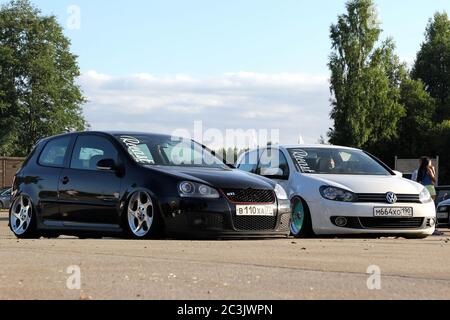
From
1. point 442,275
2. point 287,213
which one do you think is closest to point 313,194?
point 287,213

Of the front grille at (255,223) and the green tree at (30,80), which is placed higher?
the green tree at (30,80)

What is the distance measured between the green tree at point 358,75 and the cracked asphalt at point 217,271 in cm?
7105

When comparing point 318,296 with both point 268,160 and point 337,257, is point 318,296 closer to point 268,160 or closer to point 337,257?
point 337,257

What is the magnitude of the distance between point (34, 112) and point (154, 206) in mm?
69341

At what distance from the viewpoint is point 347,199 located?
13.8 metres

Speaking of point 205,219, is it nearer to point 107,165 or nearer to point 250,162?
point 107,165

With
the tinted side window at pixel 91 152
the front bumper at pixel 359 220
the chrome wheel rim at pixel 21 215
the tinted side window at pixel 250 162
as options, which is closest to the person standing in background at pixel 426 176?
the tinted side window at pixel 250 162

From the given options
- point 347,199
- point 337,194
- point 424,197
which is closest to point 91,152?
point 337,194

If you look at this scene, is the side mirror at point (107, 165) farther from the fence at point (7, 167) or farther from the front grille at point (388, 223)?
the fence at point (7, 167)

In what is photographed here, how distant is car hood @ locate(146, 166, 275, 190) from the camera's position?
38.8 feet

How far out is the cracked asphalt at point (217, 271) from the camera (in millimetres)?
6059

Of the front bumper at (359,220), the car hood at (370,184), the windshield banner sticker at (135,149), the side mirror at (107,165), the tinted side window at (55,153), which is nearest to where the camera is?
the side mirror at (107,165)

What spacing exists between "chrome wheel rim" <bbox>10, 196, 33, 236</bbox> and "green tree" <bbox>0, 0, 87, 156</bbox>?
65011mm

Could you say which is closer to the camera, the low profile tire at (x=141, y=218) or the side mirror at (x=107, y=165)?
the low profile tire at (x=141, y=218)
